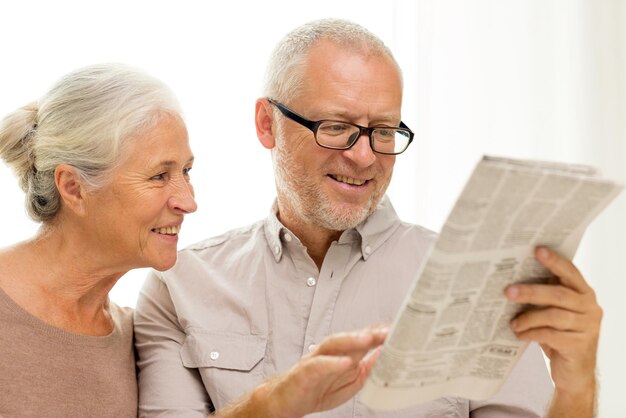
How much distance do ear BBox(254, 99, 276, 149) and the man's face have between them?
0.33 feet

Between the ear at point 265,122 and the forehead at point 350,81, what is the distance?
0.43ft

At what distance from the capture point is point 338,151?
1848 mm

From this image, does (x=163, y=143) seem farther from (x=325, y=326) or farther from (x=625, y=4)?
(x=625, y=4)

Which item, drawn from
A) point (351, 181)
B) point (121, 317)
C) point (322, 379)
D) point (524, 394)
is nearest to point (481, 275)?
point (322, 379)

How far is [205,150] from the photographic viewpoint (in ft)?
8.65

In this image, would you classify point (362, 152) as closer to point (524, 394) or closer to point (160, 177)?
point (160, 177)

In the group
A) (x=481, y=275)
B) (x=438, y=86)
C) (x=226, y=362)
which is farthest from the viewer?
(x=438, y=86)

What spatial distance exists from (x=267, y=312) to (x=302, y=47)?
23.7 inches

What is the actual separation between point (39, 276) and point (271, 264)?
501mm

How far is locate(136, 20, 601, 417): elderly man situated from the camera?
180 centimetres

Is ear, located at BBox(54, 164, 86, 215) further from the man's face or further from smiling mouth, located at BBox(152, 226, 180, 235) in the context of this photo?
the man's face

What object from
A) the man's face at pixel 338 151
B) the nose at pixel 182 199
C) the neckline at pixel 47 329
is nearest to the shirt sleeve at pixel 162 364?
the neckline at pixel 47 329

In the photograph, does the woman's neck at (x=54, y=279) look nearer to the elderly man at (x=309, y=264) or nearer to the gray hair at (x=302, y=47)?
the elderly man at (x=309, y=264)

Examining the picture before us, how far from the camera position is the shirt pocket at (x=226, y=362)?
1.79 meters
